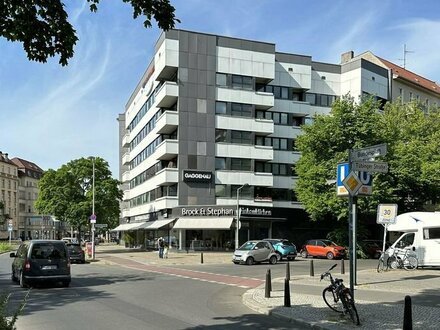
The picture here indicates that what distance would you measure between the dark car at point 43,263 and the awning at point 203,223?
29980mm

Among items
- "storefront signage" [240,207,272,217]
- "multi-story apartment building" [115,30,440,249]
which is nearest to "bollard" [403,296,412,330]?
"multi-story apartment building" [115,30,440,249]

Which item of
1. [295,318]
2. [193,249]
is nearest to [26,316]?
[295,318]

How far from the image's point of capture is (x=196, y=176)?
5106cm

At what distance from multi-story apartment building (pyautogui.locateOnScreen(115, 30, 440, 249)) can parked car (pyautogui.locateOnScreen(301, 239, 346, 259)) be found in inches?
340

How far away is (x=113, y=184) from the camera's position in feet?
186

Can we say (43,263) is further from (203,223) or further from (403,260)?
(203,223)

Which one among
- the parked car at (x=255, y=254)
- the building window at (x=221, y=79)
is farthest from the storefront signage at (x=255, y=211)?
the parked car at (x=255, y=254)

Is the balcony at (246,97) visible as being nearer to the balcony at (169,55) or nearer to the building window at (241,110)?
the building window at (241,110)

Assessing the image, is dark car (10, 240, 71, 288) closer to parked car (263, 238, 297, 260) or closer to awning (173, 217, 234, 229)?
parked car (263, 238, 297, 260)

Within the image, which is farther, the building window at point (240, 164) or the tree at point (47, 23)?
the building window at point (240, 164)

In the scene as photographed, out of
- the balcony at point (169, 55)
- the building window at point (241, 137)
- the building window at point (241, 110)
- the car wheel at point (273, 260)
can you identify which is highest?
the balcony at point (169, 55)

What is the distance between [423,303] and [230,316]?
5.05m

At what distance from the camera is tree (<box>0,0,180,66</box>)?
609cm

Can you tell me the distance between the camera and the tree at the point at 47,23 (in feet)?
20.0
